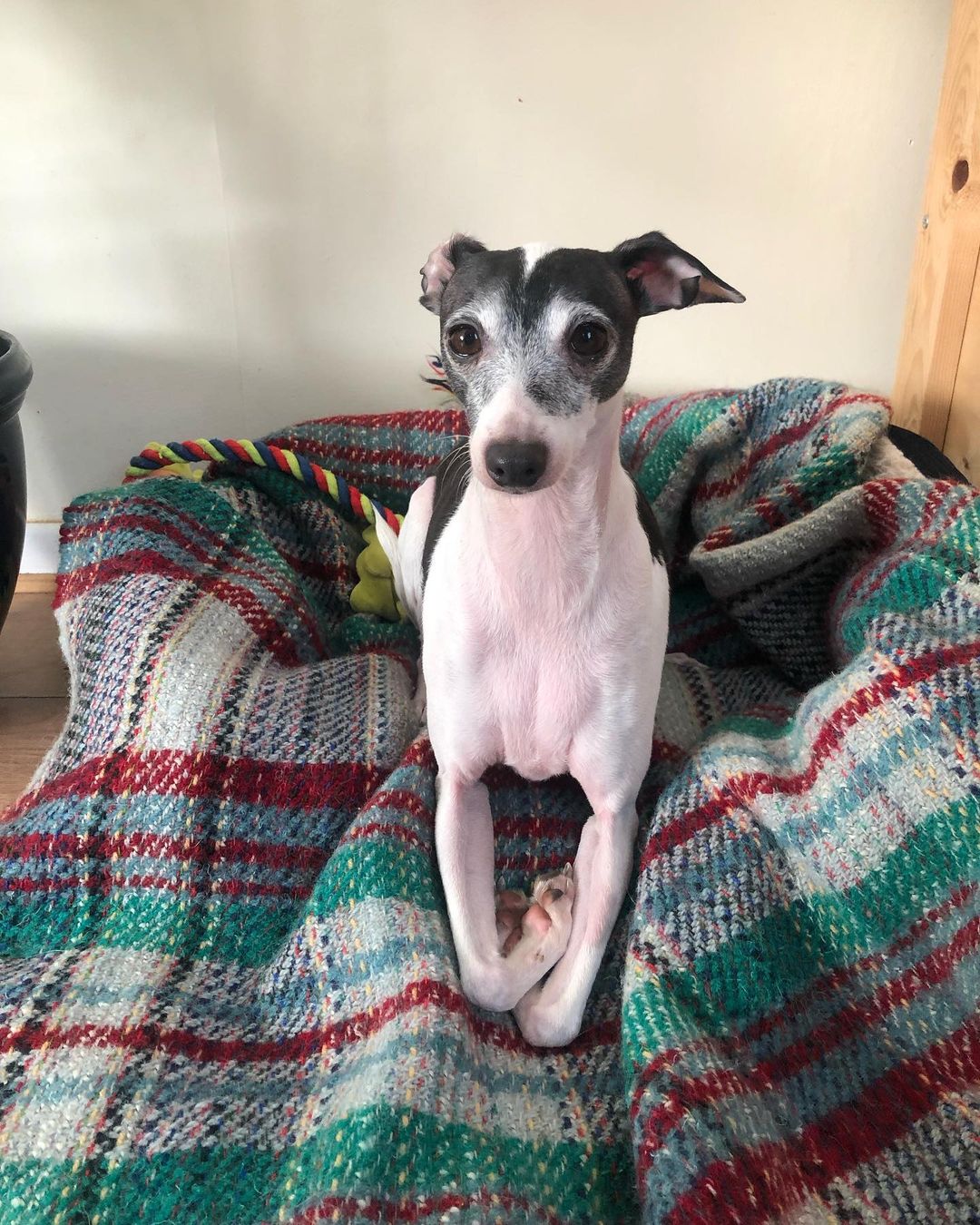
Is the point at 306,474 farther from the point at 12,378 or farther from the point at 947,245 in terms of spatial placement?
the point at 947,245

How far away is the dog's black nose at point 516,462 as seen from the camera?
986 millimetres

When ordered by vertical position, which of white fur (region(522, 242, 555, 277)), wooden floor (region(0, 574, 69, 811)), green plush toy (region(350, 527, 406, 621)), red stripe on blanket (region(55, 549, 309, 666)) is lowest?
wooden floor (region(0, 574, 69, 811))

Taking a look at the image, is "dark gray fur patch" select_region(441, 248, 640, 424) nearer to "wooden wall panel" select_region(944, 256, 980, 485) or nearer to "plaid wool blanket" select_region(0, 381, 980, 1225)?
"plaid wool blanket" select_region(0, 381, 980, 1225)

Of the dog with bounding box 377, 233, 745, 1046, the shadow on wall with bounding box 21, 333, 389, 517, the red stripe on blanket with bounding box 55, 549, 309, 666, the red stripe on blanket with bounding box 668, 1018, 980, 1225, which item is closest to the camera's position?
the red stripe on blanket with bounding box 668, 1018, 980, 1225

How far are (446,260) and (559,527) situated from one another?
427 mm

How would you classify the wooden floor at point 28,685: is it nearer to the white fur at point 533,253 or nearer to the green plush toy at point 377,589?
the green plush toy at point 377,589

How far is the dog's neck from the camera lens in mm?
1155

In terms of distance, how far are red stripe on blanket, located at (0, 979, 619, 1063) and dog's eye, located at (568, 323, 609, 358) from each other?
0.76 m

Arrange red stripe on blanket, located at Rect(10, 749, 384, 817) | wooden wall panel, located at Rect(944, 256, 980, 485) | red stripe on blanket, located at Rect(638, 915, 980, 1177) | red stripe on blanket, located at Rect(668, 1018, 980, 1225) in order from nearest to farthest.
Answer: red stripe on blanket, located at Rect(668, 1018, 980, 1225), red stripe on blanket, located at Rect(638, 915, 980, 1177), red stripe on blanket, located at Rect(10, 749, 384, 817), wooden wall panel, located at Rect(944, 256, 980, 485)

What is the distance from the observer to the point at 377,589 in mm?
1975

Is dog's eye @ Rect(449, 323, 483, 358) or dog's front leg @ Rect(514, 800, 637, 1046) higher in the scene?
dog's eye @ Rect(449, 323, 483, 358)

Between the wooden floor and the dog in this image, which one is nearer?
the dog

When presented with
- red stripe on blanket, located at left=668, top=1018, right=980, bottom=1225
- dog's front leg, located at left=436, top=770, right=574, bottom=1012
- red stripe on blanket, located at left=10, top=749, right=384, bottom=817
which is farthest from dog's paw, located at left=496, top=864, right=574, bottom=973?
red stripe on blanket, located at left=668, top=1018, right=980, bottom=1225

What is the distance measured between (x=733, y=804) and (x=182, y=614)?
0.91 metres
